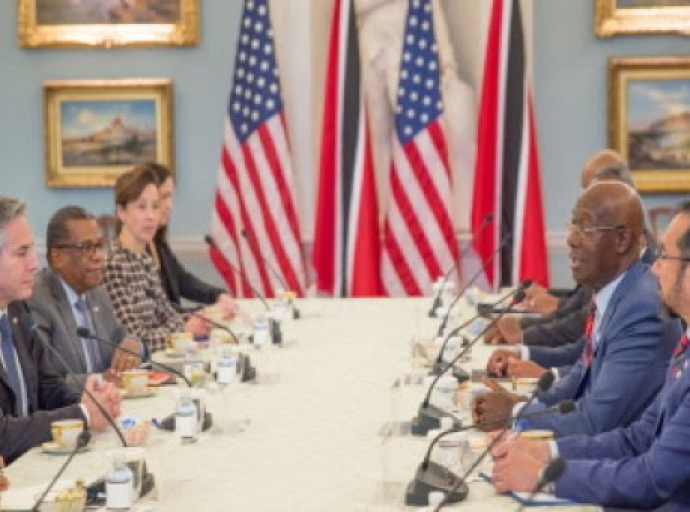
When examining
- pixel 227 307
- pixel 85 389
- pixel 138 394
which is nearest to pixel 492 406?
pixel 85 389

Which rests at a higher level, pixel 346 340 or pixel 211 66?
pixel 211 66

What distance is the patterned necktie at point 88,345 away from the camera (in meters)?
5.57

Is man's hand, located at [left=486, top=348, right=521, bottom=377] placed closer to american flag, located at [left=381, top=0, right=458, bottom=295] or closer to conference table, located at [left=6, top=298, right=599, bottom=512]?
conference table, located at [left=6, top=298, right=599, bottom=512]

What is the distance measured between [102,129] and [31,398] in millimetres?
4786

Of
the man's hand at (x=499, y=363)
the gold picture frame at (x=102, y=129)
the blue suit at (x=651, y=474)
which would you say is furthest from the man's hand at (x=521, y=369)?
the gold picture frame at (x=102, y=129)

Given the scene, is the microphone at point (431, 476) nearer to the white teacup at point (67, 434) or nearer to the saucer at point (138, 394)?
the white teacup at point (67, 434)

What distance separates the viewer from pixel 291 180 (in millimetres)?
9094

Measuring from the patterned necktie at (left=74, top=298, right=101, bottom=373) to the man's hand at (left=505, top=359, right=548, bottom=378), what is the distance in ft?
5.49

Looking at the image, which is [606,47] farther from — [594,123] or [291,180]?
[291,180]

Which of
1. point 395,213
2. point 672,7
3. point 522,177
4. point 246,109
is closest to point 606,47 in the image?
point 672,7

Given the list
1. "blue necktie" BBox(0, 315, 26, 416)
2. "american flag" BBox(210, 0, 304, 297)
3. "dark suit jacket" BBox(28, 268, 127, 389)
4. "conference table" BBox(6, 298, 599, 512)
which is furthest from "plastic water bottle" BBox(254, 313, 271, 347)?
"american flag" BBox(210, 0, 304, 297)

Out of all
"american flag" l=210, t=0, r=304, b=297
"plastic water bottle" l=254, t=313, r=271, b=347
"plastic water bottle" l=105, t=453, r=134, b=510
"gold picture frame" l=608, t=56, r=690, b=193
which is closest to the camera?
"plastic water bottle" l=105, t=453, r=134, b=510

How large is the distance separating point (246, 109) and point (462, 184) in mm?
1483

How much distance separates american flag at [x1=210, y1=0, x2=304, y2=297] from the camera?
29.4ft
